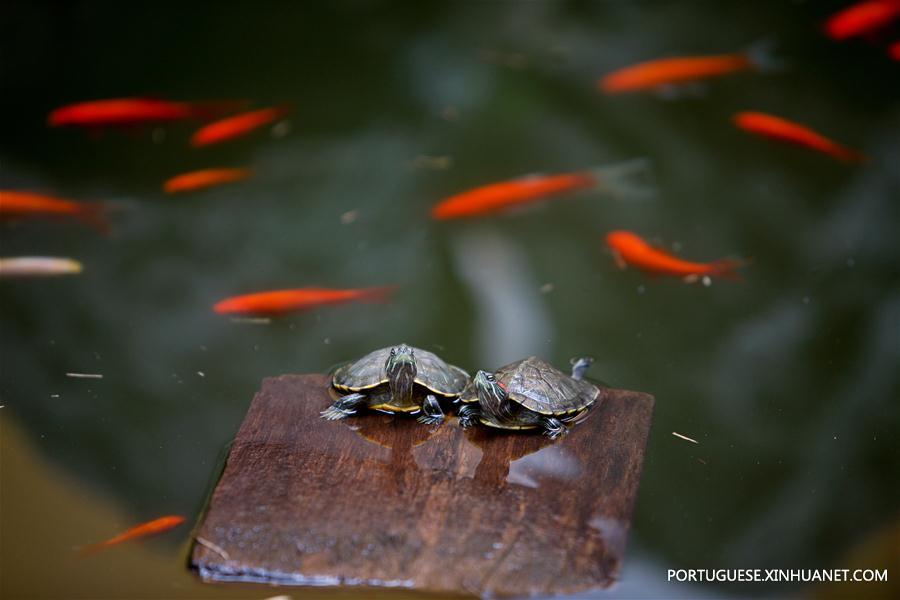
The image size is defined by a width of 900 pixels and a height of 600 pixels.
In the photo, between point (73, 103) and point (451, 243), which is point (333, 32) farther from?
point (451, 243)

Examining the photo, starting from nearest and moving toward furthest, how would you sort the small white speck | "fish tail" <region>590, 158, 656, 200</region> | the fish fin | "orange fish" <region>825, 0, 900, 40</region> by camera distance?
the small white speck → "fish tail" <region>590, 158, 656, 200</region> → the fish fin → "orange fish" <region>825, 0, 900, 40</region>

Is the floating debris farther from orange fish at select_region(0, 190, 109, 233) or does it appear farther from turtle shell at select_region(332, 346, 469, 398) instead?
turtle shell at select_region(332, 346, 469, 398)

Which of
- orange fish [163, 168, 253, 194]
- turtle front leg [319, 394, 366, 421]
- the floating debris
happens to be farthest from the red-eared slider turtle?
orange fish [163, 168, 253, 194]

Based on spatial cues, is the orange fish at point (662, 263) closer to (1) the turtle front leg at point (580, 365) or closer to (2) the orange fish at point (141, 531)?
(1) the turtle front leg at point (580, 365)

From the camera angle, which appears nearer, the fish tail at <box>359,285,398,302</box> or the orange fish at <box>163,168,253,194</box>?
the fish tail at <box>359,285,398,302</box>

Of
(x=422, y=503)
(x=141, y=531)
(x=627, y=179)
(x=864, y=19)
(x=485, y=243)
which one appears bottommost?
(x=141, y=531)

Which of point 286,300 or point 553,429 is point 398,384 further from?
point 286,300

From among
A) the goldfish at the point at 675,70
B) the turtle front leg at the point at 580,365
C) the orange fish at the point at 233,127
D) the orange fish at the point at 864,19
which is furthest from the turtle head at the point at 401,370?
the orange fish at the point at 864,19

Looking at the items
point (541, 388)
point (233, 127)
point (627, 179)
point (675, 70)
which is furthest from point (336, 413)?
point (675, 70)
